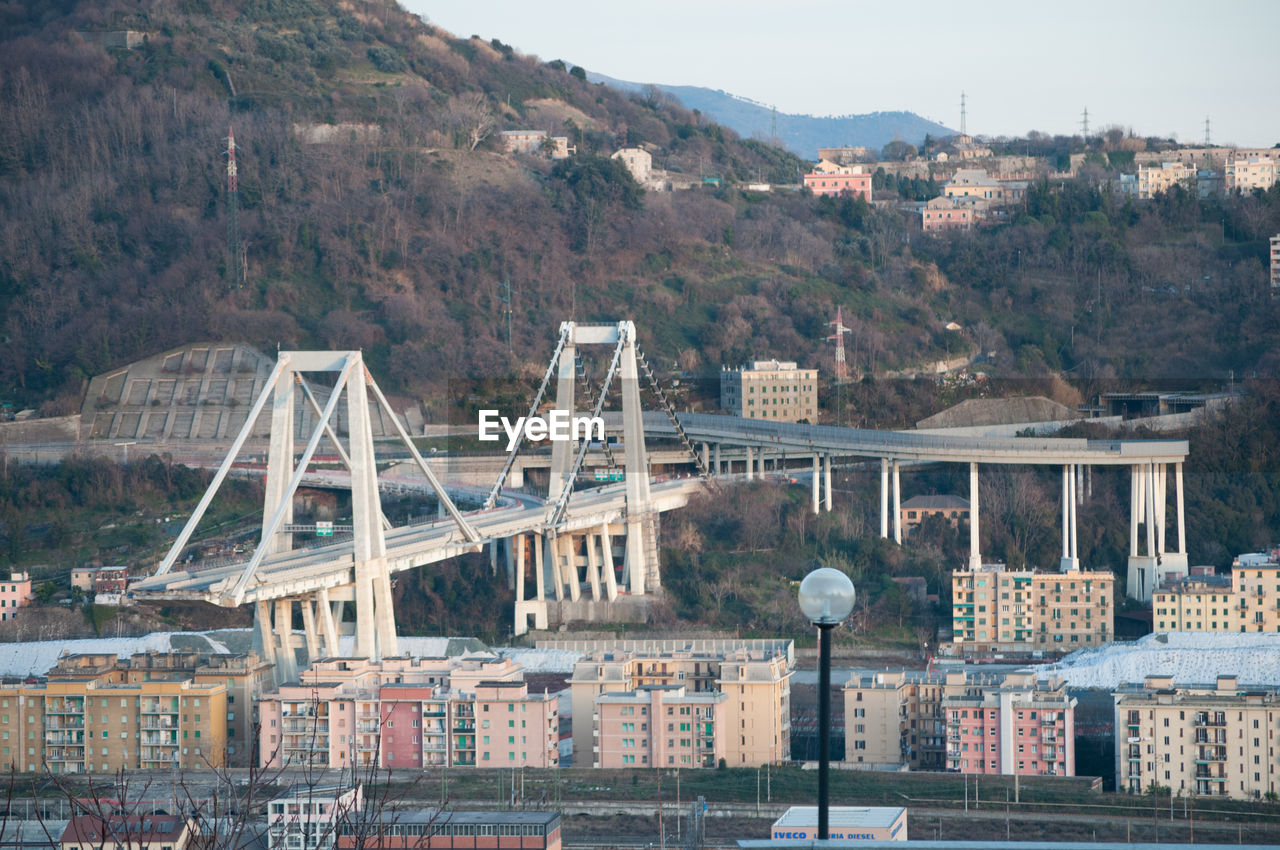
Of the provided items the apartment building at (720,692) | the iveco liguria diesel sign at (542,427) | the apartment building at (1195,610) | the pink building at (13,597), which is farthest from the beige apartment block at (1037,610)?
the pink building at (13,597)

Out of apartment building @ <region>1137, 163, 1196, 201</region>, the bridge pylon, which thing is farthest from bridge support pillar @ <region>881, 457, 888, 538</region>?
apartment building @ <region>1137, 163, 1196, 201</region>

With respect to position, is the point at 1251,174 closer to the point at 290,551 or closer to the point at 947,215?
the point at 947,215

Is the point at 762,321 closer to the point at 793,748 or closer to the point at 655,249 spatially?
the point at 655,249

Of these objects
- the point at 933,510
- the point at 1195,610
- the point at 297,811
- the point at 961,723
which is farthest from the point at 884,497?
the point at 297,811

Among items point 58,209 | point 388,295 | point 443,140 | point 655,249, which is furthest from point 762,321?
point 58,209

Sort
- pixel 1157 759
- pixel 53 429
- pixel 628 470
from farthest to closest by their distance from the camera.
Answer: pixel 53 429 < pixel 628 470 < pixel 1157 759
